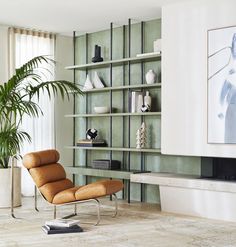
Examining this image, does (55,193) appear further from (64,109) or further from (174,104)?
(64,109)

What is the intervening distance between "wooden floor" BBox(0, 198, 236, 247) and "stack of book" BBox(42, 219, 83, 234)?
68 mm

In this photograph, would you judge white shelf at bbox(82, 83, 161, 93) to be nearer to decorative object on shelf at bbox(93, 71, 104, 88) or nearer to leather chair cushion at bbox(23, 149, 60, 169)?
decorative object on shelf at bbox(93, 71, 104, 88)

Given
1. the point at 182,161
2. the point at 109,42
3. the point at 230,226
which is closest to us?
the point at 230,226

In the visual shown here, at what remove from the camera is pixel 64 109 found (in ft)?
27.7

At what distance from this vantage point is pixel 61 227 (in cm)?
507

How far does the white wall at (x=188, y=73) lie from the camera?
588 cm

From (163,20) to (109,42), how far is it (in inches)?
64.4

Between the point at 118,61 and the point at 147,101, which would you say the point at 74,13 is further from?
the point at 147,101

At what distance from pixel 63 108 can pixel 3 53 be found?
4.57 ft

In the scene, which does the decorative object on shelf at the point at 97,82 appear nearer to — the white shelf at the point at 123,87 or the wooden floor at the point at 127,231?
the white shelf at the point at 123,87

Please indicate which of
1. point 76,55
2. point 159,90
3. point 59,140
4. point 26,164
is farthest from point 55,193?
point 76,55

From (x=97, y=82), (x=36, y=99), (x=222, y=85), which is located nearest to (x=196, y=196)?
(x=222, y=85)

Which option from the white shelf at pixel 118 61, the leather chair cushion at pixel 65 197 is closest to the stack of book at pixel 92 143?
the white shelf at pixel 118 61

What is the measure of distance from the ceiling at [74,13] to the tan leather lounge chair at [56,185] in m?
1.91
